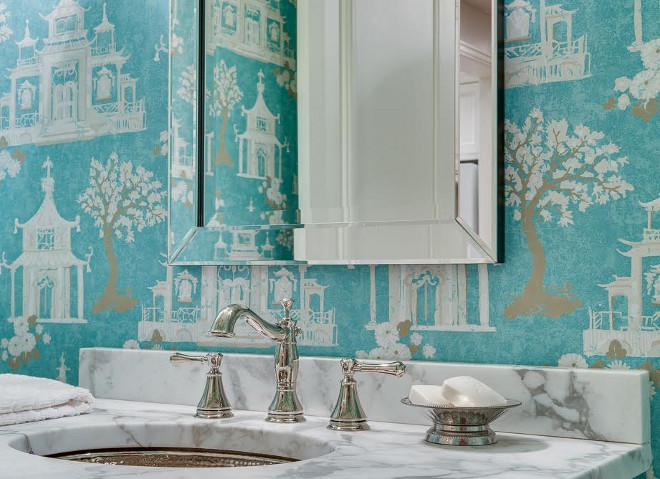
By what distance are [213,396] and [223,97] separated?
541mm

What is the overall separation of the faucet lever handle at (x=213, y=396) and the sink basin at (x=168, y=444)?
0.05 meters

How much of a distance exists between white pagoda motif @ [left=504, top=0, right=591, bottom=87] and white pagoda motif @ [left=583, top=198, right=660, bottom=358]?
0.76 feet

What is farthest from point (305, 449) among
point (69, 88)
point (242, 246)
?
point (69, 88)

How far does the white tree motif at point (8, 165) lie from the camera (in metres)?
1.95

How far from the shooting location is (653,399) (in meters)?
1.23

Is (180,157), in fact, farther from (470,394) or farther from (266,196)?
(470,394)

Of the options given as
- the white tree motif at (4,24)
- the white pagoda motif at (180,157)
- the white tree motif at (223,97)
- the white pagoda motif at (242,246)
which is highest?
the white tree motif at (4,24)

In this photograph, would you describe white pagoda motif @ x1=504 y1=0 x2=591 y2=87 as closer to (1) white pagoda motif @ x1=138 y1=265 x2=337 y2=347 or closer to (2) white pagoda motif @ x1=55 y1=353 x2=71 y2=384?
(1) white pagoda motif @ x1=138 y1=265 x2=337 y2=347

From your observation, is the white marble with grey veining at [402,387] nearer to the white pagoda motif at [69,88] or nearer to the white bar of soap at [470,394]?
the white bar of soap at [470,394]

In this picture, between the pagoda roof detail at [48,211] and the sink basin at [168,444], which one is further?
the pagoda roof detail at [48,211]

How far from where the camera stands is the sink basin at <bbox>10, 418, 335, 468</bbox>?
1.33 m

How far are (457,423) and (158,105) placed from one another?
35.5 inches

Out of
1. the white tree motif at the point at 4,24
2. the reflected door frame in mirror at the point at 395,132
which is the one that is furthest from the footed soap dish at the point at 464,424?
the white tree motif at the point at 4,24

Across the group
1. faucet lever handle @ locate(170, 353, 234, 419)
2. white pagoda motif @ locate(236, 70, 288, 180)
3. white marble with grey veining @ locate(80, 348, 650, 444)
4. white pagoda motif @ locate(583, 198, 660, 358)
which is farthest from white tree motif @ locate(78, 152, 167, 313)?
white pagoda motif @ locate(583, 198, 660, 358)
